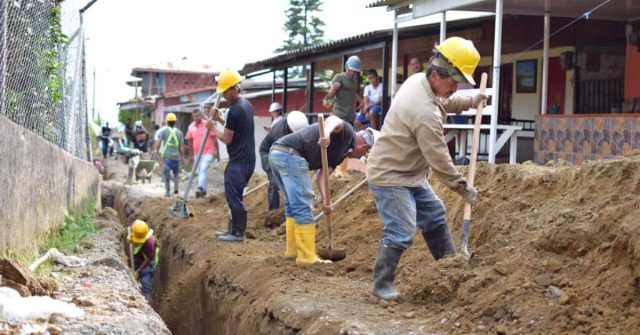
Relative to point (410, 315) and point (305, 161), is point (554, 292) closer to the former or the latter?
point (410, 315)

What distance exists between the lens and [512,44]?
16.0 meters

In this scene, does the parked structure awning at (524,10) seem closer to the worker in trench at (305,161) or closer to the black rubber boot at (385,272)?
the worker in trench at (305,161)

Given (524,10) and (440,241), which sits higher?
(524,10)

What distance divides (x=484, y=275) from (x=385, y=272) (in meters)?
0.77

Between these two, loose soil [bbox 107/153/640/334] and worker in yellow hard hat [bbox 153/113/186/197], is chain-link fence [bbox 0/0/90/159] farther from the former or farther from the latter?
worker in yellow hard hat [bbox 153/113/186/197]

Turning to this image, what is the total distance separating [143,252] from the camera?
12.9 metres

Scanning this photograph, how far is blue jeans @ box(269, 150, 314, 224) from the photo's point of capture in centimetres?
905

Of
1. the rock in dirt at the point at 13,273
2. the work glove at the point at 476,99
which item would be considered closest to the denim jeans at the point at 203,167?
the work glove at the point at 476,99

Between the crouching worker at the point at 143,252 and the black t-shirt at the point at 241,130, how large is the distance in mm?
2279

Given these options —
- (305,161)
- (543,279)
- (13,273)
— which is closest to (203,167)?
(305,161)

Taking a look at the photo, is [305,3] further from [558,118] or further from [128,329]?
[128,329]

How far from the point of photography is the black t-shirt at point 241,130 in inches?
436

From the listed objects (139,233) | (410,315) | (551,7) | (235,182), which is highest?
(551,7)

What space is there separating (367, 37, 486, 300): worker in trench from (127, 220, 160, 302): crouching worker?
637 cm
